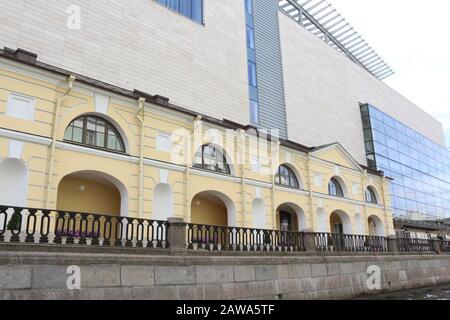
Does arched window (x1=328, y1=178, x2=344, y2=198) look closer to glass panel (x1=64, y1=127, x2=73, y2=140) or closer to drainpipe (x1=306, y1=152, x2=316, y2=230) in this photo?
drainpipe (x1=306, y1=152, x2=316, y2=230)

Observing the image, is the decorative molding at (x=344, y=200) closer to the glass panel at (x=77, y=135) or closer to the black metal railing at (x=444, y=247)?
the black metal railing at (x=444, y=247)

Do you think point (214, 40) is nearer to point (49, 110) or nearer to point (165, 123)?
point (165, 123)

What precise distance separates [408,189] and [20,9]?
35059 millimetres

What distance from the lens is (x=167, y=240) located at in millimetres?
10695

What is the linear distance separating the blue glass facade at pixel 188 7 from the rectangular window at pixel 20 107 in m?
11.9

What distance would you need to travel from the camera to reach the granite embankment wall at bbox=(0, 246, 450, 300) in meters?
7.86

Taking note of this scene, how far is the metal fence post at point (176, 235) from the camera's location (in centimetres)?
1056

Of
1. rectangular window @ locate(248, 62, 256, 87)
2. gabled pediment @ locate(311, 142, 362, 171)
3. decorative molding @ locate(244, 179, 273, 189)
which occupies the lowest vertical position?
decorative molding @ locate(244, 179, 273, 189)

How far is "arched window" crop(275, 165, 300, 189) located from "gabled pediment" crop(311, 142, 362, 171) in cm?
195

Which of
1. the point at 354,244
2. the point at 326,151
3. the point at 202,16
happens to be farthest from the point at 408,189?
the point at 202,16

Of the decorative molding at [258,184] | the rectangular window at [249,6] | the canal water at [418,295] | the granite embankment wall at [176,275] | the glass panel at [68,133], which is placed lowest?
the canal water at [418,295]

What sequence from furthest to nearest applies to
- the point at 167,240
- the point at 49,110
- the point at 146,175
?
the point at 146,175, the point at 49,110, the point at 167,240

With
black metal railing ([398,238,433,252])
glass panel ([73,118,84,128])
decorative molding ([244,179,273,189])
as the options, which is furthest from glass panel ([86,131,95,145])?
black metal railing ([398,238,433,252])

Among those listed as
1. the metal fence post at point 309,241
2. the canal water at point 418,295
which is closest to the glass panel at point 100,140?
the metal fence post at point 309,241
